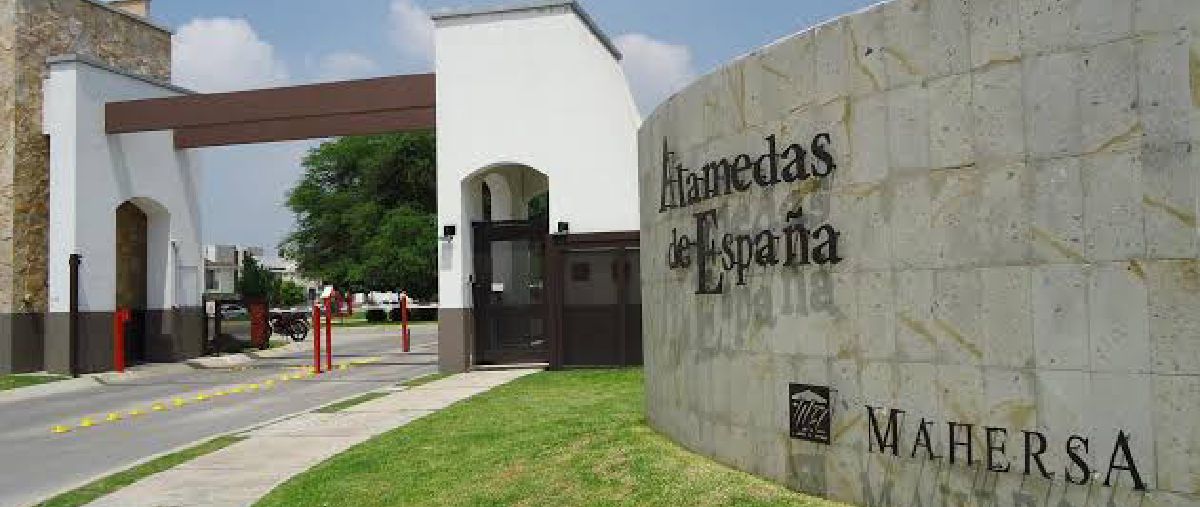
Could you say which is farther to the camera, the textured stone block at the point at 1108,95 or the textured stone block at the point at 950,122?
the textured stone block at the point at 950,122

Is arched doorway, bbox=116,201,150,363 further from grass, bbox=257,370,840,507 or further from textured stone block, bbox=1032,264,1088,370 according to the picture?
textured stone block, bbox=1032,264,1088,370

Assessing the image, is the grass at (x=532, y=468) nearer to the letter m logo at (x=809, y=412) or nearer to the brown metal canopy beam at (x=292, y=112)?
the letter m logo at (x=809, y=412)

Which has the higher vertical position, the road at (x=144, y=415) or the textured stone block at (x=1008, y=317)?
the textured stone block at (x=1008, y=317)

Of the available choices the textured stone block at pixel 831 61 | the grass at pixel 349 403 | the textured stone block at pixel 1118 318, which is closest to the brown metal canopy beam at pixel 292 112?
the grass at pixel 349 403

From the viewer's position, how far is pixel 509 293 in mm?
20531

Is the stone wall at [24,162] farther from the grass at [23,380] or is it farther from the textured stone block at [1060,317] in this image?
the textured stone block at [1060,317]

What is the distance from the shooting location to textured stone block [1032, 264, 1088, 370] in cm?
509

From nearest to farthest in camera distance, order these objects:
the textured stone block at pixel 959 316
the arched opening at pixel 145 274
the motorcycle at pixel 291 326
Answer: the textured stone block at pixel 959 316 → the arched opening at pixel 145 274 → the motorcycle at pixel 291 326

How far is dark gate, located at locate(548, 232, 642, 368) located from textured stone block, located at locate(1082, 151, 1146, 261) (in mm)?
14211

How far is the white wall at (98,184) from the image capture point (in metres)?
22.9

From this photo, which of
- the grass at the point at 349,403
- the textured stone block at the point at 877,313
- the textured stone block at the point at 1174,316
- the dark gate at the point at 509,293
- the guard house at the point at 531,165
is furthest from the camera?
the dark gate at the point at 509,293

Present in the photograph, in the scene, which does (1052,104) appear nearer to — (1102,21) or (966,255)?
(1102,21)

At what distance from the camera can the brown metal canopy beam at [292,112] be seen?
21531 millimetres

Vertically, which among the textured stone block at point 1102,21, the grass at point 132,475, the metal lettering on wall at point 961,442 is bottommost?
the grass at point 132,475
